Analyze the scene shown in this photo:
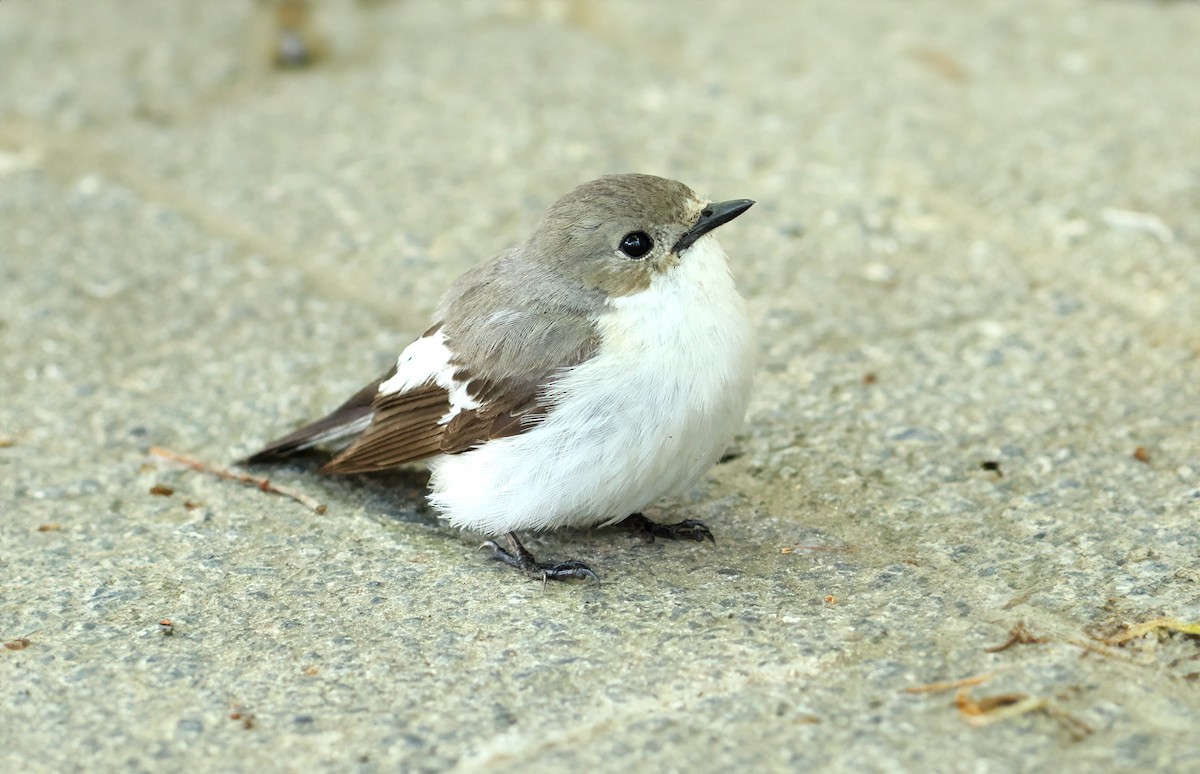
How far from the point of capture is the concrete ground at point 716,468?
2.97 metres

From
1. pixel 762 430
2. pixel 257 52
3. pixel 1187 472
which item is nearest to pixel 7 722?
pixel 762 430

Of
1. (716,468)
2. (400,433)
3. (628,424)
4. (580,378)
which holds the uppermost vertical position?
(580,378)

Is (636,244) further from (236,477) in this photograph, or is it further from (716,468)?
(236,477)

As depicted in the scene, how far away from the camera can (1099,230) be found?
17.6 feet

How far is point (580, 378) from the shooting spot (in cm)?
365

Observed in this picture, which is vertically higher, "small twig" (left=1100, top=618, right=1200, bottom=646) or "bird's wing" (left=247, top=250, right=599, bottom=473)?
"bird's wing" (left=247, top=250, right=599, bottom=473)

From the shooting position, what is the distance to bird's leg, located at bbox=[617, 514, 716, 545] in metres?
3.85

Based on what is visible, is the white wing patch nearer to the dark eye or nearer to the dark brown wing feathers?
the dark brown wing feathers

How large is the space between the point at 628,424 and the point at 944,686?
1.06 metres

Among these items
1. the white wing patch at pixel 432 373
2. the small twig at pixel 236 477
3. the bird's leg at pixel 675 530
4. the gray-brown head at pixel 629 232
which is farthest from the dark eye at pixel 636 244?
the small twig at pixel 236 477

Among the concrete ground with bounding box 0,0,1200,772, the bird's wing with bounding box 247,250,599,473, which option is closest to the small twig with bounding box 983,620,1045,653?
the concrete ground with bounding box 0,0,1200,772

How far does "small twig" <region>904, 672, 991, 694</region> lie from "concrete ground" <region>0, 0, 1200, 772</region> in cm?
2

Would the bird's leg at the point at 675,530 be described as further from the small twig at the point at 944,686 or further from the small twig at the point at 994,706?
the small twig at the point at 994,706

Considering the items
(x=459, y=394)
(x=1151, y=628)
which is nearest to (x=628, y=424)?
(x=459, y=394)
